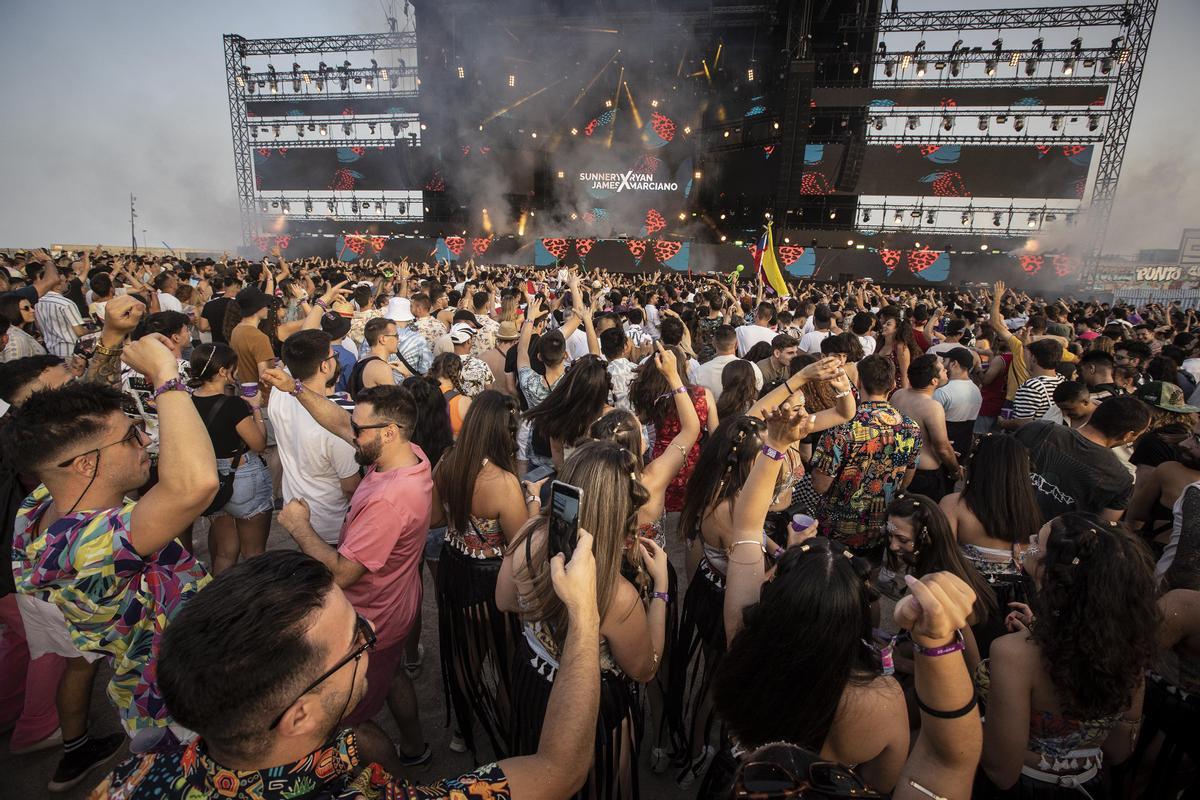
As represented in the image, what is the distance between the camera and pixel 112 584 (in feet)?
5.52

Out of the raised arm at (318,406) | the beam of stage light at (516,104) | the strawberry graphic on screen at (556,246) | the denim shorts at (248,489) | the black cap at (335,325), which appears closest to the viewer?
the raised arm at (318,406)

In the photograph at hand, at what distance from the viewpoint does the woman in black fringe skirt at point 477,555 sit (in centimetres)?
243

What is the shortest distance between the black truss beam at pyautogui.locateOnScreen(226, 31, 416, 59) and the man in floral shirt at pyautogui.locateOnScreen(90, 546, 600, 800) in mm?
30555

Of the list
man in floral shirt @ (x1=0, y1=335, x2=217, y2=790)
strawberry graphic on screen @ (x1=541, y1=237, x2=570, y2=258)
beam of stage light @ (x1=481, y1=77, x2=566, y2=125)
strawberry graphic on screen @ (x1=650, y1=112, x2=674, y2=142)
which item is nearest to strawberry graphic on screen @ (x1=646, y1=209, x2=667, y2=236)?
strawberry graphic on screen @ (x1=650, y1=112, x2=674, y2=142)

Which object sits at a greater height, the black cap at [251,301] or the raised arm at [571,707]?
the black cap at [251,301]

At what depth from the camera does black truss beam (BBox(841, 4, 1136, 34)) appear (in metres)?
20.3

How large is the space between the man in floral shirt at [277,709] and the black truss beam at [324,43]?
30555 millimetres

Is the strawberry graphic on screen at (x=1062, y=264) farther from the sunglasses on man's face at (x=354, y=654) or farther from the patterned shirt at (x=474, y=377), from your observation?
the sunglasses on man's face at (x=354, y=654)

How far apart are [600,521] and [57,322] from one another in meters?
6.27

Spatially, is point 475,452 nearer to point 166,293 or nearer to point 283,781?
point 283,781

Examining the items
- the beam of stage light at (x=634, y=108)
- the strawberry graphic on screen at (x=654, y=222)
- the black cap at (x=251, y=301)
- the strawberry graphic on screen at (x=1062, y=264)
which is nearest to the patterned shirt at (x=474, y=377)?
the black cap at (x=251, y=301)

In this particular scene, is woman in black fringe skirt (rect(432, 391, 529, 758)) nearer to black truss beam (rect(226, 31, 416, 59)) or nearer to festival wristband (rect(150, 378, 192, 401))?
festival wristband (rect(150, 378, 192, 401))

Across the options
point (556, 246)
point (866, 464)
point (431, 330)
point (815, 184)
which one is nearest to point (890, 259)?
point (815, 184)

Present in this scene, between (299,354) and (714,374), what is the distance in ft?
10.4
